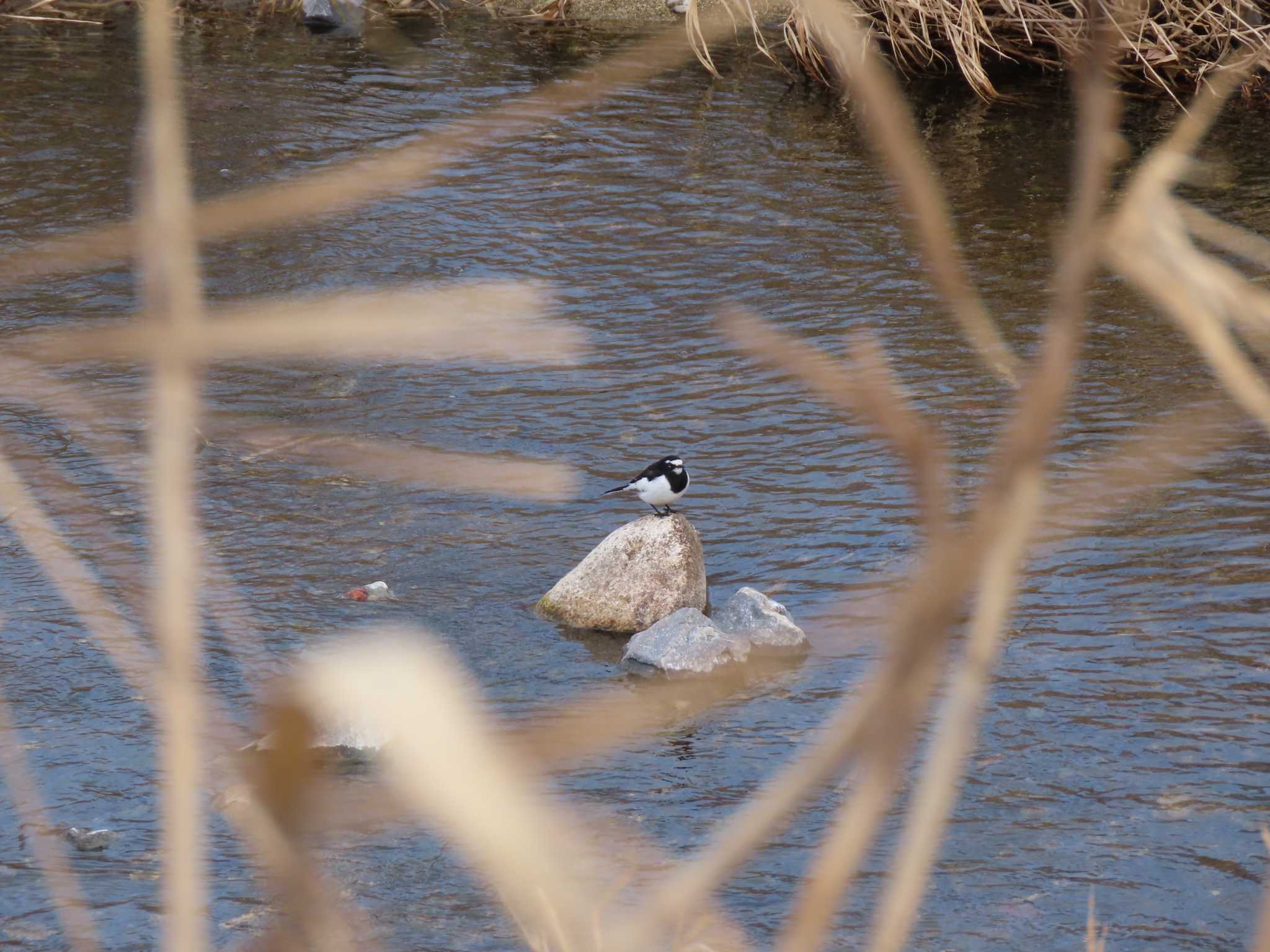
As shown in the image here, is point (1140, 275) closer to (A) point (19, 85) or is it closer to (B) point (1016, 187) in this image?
(B) point (1016, 187)

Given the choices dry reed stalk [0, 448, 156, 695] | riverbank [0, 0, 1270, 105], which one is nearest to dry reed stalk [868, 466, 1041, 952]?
dry reed stalk [0, 448, 156, 695]

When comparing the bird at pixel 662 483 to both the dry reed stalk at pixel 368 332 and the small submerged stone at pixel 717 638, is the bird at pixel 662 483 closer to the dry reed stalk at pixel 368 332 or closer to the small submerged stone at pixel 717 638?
the small submerged stone at pixel 717 638

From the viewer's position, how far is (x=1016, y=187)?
13.9 metres

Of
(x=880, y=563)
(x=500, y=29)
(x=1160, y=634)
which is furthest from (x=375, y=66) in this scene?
(x=1160, y=634)

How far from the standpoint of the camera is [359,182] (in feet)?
2.19

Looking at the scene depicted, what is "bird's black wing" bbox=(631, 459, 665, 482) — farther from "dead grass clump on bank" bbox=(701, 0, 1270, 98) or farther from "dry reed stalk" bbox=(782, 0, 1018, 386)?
"dead grass clump on bank" bbox=(701, 0, 1270, 98)

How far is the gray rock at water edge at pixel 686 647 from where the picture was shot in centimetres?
712

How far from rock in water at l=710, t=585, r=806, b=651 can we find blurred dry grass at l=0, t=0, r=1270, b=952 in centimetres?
653

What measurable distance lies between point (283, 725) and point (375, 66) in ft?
55.3

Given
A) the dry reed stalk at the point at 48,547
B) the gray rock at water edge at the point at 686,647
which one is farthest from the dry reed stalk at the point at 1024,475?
the gray rock at water edge at the point at 686,647

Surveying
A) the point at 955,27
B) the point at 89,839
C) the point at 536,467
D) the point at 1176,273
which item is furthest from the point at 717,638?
the point at 955,27

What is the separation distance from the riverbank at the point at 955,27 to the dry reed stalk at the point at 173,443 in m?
12.9

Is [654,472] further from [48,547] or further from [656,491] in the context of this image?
[48,547]

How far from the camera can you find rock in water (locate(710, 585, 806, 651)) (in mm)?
7254
